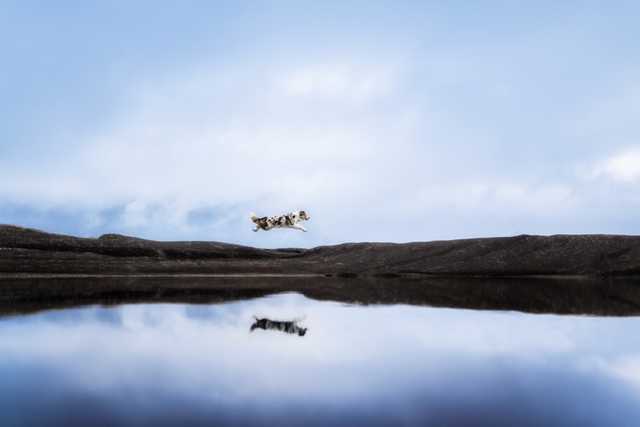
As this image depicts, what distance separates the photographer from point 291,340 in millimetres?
2783

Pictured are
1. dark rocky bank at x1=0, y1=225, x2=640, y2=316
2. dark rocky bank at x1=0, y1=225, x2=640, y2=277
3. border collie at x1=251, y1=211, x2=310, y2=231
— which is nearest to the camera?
dark rocky bank at x1=0, y1=225, x2=640, y2=316

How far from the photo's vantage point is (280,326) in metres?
3.27

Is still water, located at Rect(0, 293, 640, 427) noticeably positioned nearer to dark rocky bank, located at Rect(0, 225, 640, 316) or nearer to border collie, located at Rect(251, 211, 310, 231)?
dark rocky bank, located at Rect(0, 225, 640, 316)

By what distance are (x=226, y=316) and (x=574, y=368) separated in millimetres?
2410

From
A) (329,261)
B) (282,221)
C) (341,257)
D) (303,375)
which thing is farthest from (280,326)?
(341,257)

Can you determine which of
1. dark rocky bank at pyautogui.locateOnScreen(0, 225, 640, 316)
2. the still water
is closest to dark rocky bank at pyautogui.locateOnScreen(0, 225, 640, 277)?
dark rocky bank at pyautogui.locateOnScreen(0, 225, 640, 316)

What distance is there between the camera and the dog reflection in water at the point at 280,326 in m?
3.09

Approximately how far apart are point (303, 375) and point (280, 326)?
4.01ft

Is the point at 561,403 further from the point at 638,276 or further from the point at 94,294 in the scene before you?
the point at 638,276

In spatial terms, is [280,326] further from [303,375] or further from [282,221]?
[282,221]

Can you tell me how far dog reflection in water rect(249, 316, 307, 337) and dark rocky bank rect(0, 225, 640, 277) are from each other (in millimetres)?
7189

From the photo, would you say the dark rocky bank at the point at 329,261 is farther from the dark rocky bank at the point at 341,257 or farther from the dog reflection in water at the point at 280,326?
the dog reflection in water at the point at 280,326

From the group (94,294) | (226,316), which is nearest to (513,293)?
→ (226,316)

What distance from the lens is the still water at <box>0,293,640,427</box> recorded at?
64.9 inches
